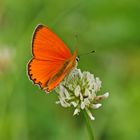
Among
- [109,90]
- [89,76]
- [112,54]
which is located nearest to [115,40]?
[112,54]

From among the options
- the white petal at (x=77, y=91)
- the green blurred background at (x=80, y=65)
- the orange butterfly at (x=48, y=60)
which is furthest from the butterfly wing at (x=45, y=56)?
the green blurred background at (x=80, y=65)

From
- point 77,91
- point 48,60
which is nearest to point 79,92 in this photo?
point 77,91

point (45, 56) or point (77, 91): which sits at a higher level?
point (45, 56)

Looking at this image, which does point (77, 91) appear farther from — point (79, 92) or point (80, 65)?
point (80, 65)

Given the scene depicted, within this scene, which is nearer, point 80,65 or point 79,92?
point 79,92

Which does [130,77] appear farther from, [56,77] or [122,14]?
[56,77]

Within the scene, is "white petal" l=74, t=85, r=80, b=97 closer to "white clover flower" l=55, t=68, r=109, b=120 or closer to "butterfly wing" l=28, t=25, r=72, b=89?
"white clover flower" l=55, t=68, r=109, b=120
